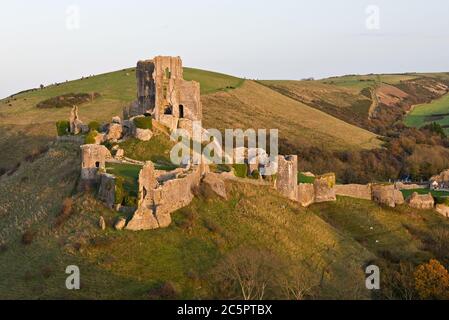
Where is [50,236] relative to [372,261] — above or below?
above

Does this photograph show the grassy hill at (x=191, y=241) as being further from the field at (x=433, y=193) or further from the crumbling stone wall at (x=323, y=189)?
the field at (x=433, y=193)

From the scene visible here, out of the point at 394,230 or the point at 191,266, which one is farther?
the point at 394,230

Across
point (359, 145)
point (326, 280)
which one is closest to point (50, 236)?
point (326, 280)

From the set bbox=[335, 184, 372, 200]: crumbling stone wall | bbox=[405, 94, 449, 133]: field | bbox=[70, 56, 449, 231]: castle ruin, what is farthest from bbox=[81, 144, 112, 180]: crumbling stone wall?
bbox=[405, 94, 449, 133]: field

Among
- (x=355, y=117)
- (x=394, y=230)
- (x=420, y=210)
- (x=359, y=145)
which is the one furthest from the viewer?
(x=355, y=117)

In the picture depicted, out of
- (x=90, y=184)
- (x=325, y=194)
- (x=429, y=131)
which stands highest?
(x=90, y=184)

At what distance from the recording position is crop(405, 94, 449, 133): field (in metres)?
142

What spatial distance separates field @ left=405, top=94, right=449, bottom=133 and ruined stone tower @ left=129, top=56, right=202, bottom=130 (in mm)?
84055

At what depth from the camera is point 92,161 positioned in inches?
1724

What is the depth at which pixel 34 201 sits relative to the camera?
4641 cm

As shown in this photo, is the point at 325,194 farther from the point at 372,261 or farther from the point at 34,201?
the point at 34,201

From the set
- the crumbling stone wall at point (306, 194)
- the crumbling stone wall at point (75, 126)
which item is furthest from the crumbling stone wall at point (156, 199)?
the crumbling stone wall at point (75, 126)

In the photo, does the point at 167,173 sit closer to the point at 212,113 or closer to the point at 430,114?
the point at 212,113

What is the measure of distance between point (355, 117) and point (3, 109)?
6579cm
